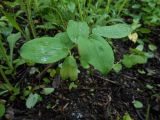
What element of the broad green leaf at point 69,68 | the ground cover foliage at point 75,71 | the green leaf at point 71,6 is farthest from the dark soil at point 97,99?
the green leaf at point 71,6

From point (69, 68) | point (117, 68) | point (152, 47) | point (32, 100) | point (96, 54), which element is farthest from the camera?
point (152, 47)

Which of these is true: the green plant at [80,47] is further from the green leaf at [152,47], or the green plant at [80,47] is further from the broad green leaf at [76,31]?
the green leaf at [152,47]

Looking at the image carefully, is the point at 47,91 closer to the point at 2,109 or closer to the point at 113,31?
the point at 2,109

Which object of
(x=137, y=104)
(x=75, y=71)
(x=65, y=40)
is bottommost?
(x=137, y=104)

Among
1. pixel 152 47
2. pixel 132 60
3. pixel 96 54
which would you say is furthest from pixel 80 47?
pixel 152 47

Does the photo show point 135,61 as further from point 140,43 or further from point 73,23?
point 73,23

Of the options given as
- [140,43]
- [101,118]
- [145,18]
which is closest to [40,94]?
[101,118]

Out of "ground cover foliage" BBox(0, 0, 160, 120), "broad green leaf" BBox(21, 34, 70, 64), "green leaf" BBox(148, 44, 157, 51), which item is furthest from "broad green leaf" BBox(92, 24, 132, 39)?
"green leaf" BBox(148, 44, 157, 51)
